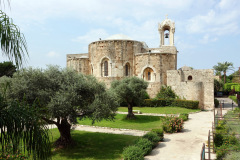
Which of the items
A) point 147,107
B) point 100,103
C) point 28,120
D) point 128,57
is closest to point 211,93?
point 147,107

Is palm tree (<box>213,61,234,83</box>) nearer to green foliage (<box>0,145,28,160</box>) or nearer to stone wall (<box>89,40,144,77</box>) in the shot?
stone wall (<box>89,40,144,77</box>)

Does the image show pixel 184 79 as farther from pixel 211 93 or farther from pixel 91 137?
pixel 91 137

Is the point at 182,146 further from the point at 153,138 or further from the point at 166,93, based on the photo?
the point at 166,93

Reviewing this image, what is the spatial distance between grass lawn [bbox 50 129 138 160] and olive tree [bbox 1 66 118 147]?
2.45ft

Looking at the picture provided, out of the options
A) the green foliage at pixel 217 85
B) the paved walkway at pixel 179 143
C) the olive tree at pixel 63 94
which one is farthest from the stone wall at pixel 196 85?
the green foliage at pixel 217 85

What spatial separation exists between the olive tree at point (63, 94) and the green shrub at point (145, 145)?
73.7 inches

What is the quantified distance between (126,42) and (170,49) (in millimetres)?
6154

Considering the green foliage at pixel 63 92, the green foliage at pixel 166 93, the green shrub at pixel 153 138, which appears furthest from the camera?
the green foliage at pixel 166 93

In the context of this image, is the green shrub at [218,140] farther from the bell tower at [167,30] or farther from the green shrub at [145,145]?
the bell tower at [167,30]

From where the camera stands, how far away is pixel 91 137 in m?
11.9

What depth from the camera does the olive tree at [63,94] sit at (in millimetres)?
7867

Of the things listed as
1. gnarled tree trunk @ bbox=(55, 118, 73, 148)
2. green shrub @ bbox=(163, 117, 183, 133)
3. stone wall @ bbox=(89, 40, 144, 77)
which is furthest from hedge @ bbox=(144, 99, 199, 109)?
gnarled tree trunk @ bbox=(55, 118, 73, 148)

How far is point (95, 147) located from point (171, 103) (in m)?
15.5

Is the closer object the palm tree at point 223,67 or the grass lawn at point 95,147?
the grass lawn at point 95,147
